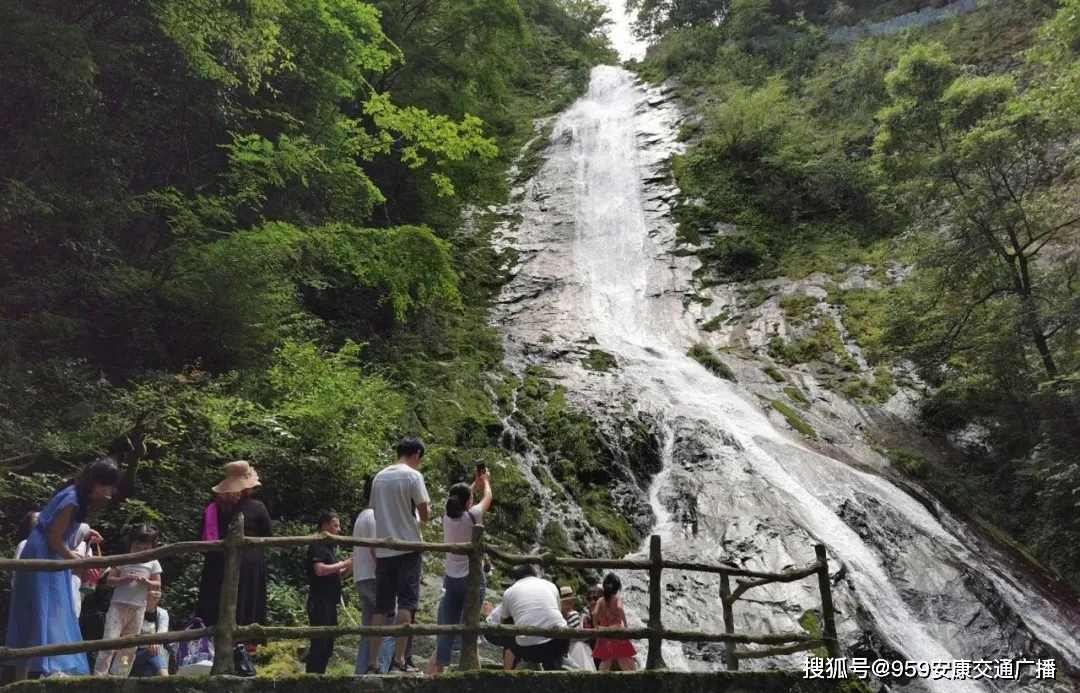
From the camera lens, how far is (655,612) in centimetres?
528

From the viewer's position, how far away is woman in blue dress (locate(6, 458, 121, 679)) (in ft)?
13.2

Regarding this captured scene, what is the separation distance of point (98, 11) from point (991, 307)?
14.9 metres

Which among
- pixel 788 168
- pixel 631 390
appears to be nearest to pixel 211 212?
pixel 631 390

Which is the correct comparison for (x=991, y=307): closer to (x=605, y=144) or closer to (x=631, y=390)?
(x=631, y=390)

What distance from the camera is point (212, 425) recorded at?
791 cm

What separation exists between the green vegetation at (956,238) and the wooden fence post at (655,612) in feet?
27.0

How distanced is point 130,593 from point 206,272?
5.01 metres

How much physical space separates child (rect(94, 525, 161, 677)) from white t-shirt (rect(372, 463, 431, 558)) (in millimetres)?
1590

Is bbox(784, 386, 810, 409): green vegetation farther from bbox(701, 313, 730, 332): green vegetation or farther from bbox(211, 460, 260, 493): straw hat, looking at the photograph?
bbox(211, 460, 260, 493): straw hat

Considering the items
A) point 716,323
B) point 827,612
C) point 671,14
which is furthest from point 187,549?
point 671,14

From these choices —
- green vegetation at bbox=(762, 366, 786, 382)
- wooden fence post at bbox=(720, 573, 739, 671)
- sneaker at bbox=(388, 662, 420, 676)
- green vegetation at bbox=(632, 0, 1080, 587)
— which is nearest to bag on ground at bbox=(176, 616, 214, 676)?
sneaker at bbox=(388, 662, 420, 676)

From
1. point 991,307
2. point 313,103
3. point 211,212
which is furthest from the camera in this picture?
point 991,307

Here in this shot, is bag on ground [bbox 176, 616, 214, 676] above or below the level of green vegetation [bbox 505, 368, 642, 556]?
below

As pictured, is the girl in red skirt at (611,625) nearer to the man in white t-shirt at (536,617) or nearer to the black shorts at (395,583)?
the man in white t-shirt at (536,617)
